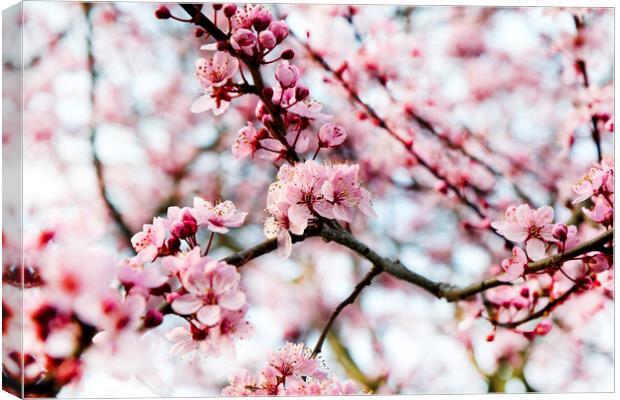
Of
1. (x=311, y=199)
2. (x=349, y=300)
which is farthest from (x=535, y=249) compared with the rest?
(x=311, y=199)

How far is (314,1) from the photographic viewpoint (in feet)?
7.04

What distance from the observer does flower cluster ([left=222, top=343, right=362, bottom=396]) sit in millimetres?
1655

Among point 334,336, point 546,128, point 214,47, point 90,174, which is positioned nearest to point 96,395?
point 90,174

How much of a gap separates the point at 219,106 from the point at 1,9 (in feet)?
2.81

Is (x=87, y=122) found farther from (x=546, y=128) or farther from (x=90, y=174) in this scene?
(x=546, y=128)

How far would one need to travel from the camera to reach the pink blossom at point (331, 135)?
1.50 m

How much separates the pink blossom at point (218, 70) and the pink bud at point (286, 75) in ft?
0.26

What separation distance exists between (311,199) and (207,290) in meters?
0.27

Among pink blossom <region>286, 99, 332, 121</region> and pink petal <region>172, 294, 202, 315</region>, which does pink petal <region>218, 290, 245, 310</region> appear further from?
pink blossom <region>286, 99, 332, 121</region>

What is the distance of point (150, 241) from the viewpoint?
1.35 meters

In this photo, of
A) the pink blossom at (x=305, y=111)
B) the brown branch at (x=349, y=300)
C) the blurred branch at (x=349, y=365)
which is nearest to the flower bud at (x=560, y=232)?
the brown branch at (x=349, y=300)

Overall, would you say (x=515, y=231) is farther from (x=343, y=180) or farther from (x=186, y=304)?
(x=186, y=304)

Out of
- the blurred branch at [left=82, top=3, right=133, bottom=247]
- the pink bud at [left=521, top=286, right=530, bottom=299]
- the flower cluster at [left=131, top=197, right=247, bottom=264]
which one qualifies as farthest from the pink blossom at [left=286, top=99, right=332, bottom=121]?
the blurred branch at [left=82, top=3, right=133, bottom=247]

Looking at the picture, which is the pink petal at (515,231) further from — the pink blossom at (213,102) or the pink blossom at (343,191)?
the pink blossom at (213,102)
